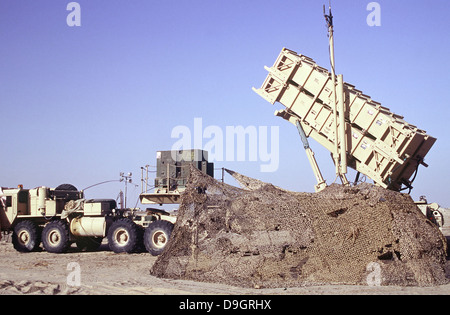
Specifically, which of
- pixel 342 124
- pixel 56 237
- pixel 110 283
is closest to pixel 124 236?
pixel 56 237

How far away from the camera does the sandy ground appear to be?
376 inches

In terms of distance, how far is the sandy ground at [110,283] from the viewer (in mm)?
9547

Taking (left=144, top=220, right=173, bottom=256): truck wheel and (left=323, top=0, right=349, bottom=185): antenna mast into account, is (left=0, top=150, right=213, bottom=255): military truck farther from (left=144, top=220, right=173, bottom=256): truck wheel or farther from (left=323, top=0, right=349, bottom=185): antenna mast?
(left=323, top=0, right=349, bottom=185): antenna mast

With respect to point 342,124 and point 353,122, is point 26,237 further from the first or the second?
point 353,122

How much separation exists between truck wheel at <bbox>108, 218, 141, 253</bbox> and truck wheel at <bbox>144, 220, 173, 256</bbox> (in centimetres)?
65

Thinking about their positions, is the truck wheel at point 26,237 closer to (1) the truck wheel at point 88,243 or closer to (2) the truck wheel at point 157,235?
(1) the truck wheel at point 88,243

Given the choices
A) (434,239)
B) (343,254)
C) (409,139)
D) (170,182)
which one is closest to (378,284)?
(343,254)

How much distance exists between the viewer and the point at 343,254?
10547mm

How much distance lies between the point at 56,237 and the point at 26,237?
59.0 inches

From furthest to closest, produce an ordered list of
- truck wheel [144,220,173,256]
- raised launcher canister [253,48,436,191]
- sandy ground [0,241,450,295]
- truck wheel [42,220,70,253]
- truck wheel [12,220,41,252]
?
truck wheel [12,220,41,252]
truck wheel [42,220,70,253]
truck wheel [144,220,173,256]
raised launcher canister [253,48,436,191]
sandy ground [0,241,450,295]

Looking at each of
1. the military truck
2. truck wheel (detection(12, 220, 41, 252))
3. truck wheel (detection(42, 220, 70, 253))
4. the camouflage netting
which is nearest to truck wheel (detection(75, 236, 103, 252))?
the military truck

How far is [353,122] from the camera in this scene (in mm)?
14148

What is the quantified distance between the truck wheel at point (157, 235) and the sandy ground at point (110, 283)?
0.74 metres

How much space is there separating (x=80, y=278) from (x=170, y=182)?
21.3 feet
